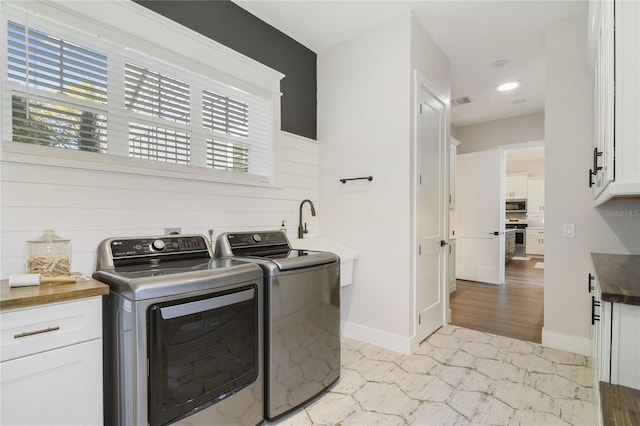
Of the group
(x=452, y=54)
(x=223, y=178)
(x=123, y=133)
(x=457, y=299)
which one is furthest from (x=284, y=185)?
(x=457, y=299)

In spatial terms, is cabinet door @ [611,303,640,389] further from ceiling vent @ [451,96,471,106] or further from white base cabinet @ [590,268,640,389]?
ceiling vent @ [451,96,471,106]

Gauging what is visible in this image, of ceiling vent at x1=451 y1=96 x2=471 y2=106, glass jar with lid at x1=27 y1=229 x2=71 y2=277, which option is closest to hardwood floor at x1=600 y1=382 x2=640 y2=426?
glass jar with lid at x1=27 y1=229 x2=71 y2=277

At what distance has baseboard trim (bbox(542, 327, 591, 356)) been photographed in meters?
2.68

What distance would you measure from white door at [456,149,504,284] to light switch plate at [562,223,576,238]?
2.69 m

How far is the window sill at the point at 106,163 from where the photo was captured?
5.28 feet

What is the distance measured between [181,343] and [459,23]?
3.36 meters

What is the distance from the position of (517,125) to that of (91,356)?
6.31 meters

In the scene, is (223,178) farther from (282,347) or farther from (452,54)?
(452,54)

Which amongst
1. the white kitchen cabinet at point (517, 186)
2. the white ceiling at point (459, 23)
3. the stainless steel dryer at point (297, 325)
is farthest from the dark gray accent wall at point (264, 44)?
the white kitchen cabinet at point (517, 186)

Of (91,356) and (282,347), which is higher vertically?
(91,356)

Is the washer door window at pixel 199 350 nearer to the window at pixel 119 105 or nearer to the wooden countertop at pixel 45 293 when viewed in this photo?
the wooden countertop at pixel 45 293

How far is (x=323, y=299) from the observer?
2072mm

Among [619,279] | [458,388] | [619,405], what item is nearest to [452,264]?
[458,388]

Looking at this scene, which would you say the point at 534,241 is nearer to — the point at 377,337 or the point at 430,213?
the point at 430,213
